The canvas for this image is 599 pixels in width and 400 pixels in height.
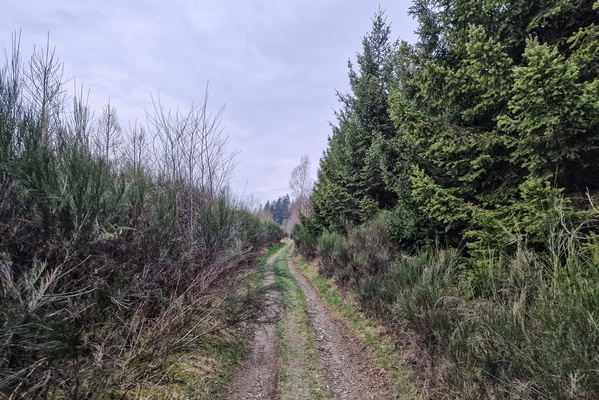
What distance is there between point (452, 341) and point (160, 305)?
14.0 ft

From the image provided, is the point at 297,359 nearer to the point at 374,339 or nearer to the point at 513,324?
the point at 374,339

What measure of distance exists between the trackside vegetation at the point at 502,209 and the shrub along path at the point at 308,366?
96 centimetres

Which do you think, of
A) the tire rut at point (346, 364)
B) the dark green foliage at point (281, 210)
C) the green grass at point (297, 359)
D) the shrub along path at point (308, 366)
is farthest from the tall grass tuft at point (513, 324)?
the dark green foliage at point (281, 210)

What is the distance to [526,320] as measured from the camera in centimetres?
325

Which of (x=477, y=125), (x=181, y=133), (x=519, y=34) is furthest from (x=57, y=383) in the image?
(x=519, y=34)

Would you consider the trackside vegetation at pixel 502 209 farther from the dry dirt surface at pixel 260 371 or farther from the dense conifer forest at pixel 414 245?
the dry dirt surface at pixel 260 371

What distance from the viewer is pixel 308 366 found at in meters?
5.90

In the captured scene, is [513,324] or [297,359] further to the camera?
[297,359]

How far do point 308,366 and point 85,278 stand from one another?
419 centimetres

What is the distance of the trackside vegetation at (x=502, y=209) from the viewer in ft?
9.82

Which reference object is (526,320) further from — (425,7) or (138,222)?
(425,7)

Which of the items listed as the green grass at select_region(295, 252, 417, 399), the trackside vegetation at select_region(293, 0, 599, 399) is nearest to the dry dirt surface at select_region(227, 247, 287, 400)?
the green grass at select_region(295, 252, 417, 399)

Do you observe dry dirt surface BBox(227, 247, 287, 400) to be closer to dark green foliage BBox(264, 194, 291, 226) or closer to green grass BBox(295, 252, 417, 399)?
green grass BBox(295, 252, 417, 399)

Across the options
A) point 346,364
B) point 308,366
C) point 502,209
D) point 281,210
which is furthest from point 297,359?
point 281,210
